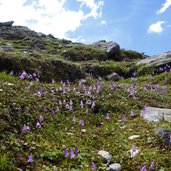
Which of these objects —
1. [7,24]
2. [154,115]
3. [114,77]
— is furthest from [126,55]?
[7,24]

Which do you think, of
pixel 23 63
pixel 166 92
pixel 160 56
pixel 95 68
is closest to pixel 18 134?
pixel 23 63

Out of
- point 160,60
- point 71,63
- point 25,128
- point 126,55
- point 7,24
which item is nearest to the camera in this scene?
point 25,128

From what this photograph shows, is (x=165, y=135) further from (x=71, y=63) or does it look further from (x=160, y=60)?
(x=160, y=60)

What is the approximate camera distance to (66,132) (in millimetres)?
11250

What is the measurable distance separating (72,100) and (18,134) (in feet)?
15.9

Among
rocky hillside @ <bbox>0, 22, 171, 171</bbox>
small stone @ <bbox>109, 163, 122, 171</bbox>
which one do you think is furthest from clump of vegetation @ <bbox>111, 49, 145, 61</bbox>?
small stone @ <bbox>109, 163, 122, 171</bbox>

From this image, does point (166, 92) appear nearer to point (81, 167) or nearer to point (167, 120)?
point (167, 120)

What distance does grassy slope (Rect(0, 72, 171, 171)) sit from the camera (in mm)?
9094

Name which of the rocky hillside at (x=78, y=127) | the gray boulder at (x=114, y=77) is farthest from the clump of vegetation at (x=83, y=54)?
the rocky hillside at (x=78, y=127)

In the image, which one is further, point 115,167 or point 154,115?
point 154,115

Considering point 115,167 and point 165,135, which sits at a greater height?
point 165,135

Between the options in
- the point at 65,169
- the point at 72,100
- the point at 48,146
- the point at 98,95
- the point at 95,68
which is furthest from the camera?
the point at 95,68

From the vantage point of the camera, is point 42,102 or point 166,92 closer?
point 42,102

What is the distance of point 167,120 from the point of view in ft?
42.0
